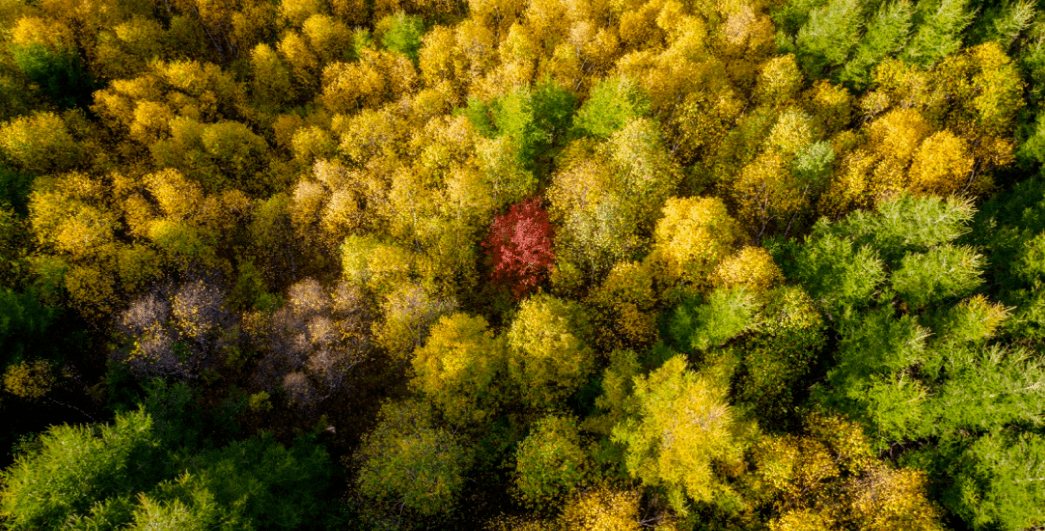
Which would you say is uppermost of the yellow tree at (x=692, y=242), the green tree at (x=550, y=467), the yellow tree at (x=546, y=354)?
the yellow tree at (x=692, y=242)

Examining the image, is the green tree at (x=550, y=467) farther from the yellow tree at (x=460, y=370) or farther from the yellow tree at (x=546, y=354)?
the yellow tree at (x=460, y=370)

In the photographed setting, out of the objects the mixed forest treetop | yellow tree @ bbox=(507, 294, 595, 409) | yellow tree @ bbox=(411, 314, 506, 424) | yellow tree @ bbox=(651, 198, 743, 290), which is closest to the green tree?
the mixed forest treetop

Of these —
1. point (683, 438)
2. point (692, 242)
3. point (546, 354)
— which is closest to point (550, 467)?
point (546, 354)

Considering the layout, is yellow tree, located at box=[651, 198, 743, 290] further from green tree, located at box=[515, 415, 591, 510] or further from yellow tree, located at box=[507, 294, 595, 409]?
green tree, located at box=[515, 415, 591, 510]

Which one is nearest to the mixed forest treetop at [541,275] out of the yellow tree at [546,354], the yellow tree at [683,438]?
the yellow tree at [683,438]

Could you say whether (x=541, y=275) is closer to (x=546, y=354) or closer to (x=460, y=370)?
(x=546, y=354)

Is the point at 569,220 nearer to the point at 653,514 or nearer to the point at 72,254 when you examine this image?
the point at 653,514
